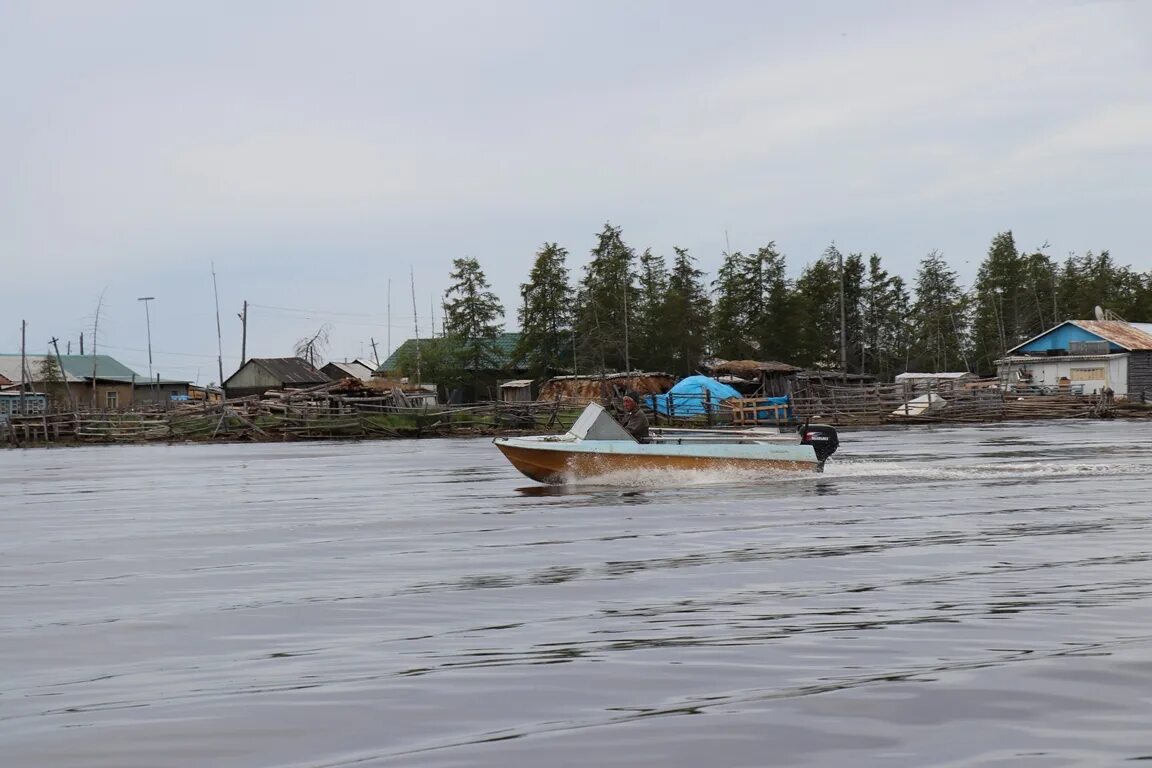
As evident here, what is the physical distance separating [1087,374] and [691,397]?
79.8 ft

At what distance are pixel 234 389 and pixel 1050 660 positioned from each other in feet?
267

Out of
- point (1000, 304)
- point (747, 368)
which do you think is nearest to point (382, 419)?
point (747, 368)

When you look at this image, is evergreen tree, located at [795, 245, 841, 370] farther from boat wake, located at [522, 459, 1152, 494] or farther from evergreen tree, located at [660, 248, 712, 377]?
boat wake, located at [522, 459, 1152, 494]

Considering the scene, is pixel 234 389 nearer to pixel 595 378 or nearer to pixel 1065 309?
pixel 595 378

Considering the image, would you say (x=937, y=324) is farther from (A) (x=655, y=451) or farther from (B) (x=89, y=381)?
(A) (x=655, y=451)

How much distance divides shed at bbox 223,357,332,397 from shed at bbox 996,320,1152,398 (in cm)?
4344

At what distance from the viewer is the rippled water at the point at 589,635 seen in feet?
19.0

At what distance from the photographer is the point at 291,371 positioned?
276 ft

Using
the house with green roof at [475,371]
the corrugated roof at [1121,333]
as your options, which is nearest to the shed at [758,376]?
the corrugated roof at [1121,333]

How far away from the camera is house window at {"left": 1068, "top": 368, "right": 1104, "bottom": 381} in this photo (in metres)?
65.5

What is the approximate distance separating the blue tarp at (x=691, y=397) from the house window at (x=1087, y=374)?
68.5 feet

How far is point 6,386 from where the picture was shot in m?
82.6

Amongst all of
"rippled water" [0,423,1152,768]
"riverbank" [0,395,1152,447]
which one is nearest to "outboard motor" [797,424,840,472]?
"rippled water" [0,423,1152,768]

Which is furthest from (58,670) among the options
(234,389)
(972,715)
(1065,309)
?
(1065,309)
